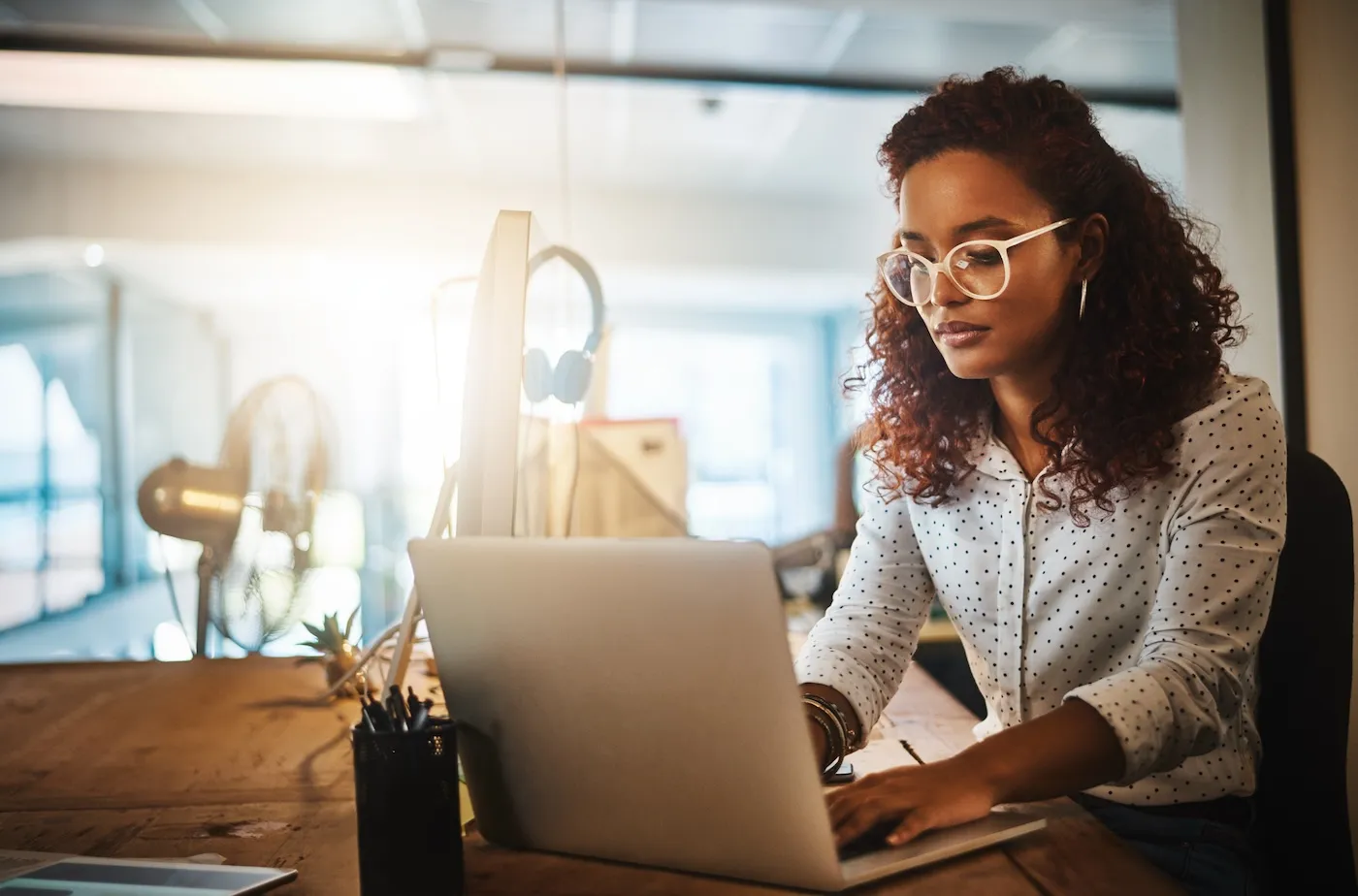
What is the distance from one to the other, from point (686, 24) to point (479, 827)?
344cm

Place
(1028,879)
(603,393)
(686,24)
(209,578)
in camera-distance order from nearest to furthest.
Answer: (1028,879)
(209,578)
(603,393)
(686,24)

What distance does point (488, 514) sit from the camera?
0.71 metres

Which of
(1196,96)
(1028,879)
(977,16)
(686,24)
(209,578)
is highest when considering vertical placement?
(686,24)

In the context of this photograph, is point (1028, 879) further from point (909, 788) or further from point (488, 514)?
point (488, 514)

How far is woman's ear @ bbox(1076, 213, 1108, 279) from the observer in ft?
3.40

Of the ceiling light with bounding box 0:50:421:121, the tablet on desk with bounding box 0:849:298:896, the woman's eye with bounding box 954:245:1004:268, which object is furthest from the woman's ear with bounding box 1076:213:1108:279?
the ceiling light with bounding box 0:50:421:121

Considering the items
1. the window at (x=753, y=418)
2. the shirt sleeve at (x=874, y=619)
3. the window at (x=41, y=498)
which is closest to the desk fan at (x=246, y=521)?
the shirt sleeve at (x=874, y=619)

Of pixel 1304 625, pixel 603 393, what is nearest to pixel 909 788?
pixel 1304 625

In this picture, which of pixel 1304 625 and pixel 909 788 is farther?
pixel 1304 625

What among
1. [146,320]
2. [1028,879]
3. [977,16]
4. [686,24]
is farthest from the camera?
[146,320]

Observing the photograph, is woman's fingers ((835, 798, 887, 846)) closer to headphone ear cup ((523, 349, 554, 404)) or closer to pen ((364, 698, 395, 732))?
pen ((364, 698, 395, 732))

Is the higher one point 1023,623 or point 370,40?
point 370,40

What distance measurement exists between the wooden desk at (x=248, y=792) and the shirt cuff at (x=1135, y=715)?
61 mm

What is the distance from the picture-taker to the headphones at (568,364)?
979 millimetres
